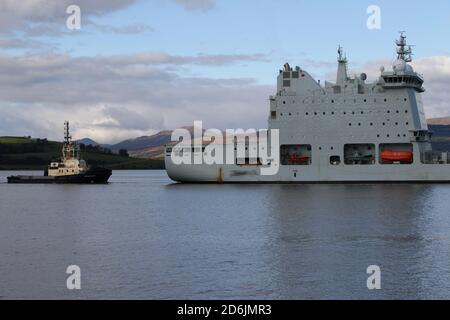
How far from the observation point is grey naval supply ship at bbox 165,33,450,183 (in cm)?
5444

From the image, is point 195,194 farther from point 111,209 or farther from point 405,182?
point 405,182

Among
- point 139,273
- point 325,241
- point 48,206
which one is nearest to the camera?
point 139,273

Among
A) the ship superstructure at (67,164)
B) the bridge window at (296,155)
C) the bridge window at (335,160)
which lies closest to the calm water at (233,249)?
the bridge window at (335,160)

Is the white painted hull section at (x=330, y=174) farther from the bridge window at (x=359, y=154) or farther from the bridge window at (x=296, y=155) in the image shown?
the bridge window at (x=359, y=154)

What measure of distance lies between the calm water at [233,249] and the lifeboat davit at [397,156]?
41.8ft

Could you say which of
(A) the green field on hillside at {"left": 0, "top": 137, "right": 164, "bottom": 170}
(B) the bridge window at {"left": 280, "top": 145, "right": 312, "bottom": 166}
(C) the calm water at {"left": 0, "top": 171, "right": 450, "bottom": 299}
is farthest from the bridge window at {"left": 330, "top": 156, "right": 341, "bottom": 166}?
(A) the green field on hillside at {"left": 0, "top": 137, "right": 164, "bottom": 170}

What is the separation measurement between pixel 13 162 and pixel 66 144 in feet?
328

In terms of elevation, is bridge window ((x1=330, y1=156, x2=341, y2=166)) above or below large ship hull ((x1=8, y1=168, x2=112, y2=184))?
above

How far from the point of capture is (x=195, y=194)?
51.5m

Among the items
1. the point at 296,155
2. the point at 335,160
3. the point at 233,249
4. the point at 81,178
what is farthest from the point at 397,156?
the point at 81,178

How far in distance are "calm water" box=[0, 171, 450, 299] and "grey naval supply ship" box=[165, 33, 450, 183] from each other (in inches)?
520

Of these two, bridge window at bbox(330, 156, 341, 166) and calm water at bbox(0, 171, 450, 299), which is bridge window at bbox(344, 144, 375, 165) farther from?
calm water at bbox(0, 171, 450, 299)
